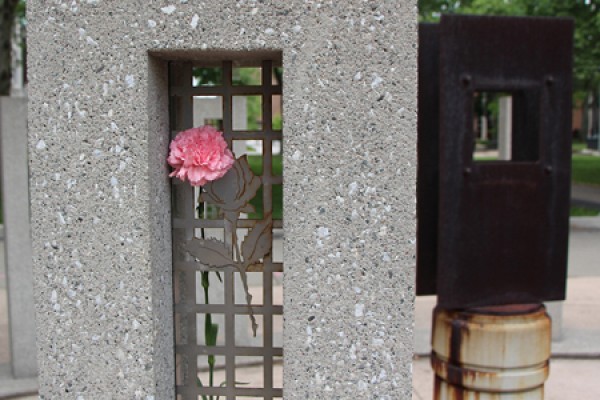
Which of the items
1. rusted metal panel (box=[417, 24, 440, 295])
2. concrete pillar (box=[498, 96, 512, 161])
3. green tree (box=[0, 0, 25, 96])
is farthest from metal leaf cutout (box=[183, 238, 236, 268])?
green tree (box=[0, 0, 25, 96])

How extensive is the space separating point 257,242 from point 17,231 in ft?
9.67

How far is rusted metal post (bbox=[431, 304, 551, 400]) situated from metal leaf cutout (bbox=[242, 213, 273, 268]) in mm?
705

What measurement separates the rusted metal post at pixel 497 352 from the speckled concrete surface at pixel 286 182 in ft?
0.60

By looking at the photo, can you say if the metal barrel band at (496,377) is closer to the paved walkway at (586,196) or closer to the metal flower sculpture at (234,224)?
the metal flower sculpture at (234,224)

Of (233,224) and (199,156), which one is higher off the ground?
(199,156)

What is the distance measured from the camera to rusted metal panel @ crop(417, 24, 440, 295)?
2.42 metres

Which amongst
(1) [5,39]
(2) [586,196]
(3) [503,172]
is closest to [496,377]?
(3) [503,172]

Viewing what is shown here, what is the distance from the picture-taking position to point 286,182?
2.23 metres

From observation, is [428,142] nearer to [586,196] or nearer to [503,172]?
[503,172]

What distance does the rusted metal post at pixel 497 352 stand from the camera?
2287mm

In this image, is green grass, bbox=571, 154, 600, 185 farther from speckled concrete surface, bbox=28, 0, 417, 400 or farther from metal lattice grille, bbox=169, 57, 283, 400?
speckled concrete surface, bbox=28, 0, 417, 400

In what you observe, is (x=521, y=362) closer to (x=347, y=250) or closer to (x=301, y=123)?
Result: (x=347, y=250)

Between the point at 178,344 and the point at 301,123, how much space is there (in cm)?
103

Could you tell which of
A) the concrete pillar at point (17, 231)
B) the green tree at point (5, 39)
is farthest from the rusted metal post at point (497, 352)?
the green tree at point (5, 39)
